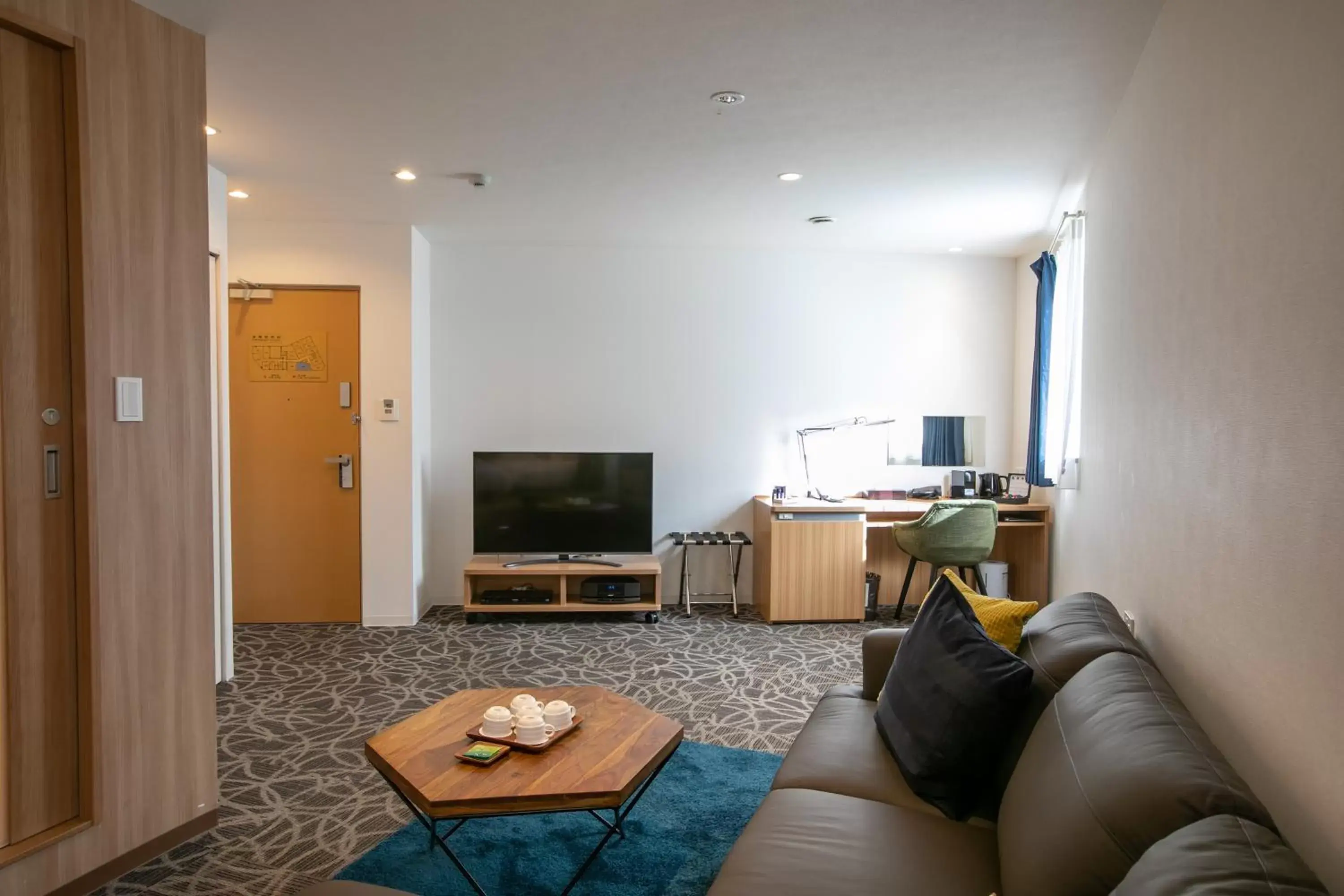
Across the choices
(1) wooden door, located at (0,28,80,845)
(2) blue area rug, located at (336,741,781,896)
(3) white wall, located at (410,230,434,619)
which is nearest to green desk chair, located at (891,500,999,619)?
(2) blue area rug, located at (336,741,781,896)

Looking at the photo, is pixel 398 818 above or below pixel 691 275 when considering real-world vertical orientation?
below

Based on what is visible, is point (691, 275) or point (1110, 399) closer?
point (1110, 399)

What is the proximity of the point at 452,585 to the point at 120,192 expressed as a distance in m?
3.79

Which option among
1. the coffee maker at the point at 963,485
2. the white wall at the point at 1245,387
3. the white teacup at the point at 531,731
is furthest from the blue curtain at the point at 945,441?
the white teacup at the point at 531,731

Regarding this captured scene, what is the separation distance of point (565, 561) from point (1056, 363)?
10.3 ft

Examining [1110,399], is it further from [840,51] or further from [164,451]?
[164,451]

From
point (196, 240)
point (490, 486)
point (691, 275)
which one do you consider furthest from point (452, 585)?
point (196, 240)

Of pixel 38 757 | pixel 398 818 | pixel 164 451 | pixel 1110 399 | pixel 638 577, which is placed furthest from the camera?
pixel 638 577

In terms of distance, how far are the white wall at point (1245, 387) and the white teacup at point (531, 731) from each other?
163 centimetres

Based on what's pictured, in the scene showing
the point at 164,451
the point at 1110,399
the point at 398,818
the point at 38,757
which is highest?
the point at 1110,399

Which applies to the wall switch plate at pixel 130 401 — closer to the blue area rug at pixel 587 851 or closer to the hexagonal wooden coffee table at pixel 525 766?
A: the hexagonal wooden coffee table at pixel 525 766

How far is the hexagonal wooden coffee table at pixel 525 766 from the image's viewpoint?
6.62 ft

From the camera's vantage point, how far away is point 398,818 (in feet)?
8.97

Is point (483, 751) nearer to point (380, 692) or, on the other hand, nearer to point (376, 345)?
point (380, 692)
